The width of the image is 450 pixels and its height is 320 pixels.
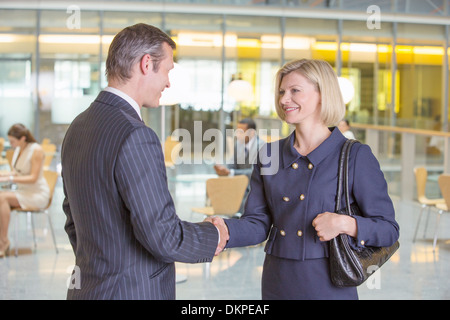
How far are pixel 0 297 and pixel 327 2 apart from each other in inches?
446

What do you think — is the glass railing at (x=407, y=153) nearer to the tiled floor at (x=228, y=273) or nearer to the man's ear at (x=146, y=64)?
the tiled floor at (x=228, y=273)

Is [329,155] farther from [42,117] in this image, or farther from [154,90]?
[42,117]

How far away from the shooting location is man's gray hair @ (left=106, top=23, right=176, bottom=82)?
1.85 metres

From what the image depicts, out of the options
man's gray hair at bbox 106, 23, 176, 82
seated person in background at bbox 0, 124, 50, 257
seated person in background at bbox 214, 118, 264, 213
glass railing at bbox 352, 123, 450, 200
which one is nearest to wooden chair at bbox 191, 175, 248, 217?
seated person in background at bbox 214, 118, 264, 213

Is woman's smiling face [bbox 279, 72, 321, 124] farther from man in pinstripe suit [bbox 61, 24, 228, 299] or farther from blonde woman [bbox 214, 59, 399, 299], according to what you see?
man in pinstripe suit [bbox 61, 24, 228, 299]

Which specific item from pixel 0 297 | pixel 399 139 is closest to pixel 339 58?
pixel 399 139

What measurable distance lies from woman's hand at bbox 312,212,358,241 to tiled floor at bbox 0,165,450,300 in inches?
129

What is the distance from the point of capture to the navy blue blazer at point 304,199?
81.4 inches

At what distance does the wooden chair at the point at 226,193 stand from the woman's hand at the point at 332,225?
172 inches

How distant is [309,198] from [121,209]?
68cm

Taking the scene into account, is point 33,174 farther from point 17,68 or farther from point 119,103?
point 17,68

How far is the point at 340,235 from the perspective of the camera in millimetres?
2012

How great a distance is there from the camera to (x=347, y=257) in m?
2.01

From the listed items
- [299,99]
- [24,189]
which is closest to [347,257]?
[299,99]
